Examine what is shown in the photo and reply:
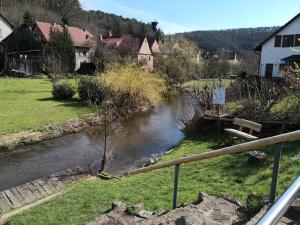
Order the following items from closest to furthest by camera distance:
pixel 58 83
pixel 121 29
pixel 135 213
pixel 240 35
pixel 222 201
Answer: pixel 222 201, pixel 135 213, pixel 58 83, pixel 121 29, pixel 240 35

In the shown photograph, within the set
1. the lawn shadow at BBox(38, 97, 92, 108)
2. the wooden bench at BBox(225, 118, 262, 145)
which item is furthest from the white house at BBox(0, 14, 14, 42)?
the wooden bench at BBox(225, 118, 262, 145)

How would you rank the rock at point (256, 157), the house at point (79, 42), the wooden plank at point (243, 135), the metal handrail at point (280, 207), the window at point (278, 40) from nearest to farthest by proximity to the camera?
the metal handrail at point (280, 207)
the rock at point (256, 157)
the wooden plank at point (243, 135)
the window at point (278, 40)
the house at point (79, 42)

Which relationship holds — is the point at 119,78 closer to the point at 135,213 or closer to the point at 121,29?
the point at 135,213

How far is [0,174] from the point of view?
12.7m

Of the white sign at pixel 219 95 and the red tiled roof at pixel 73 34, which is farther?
the red tiled roof at pixel 73 34

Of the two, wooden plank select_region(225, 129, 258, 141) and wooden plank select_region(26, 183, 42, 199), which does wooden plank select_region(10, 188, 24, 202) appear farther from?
wooden plank select_region(225, 129, 258, 141)

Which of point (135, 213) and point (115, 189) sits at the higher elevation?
point (135, 213)

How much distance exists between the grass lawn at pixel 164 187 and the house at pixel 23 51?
38.1 metres

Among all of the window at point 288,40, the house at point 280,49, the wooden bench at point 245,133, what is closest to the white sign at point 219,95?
the wooden bench at point 245,133

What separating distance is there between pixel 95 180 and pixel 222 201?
6.24m

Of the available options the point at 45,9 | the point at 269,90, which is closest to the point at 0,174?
the point at 269,90

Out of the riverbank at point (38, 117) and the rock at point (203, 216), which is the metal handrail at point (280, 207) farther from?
the riverbank at point (38, 117)

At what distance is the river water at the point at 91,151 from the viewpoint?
13.1 meters

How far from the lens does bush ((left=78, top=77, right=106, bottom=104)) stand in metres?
24.6
